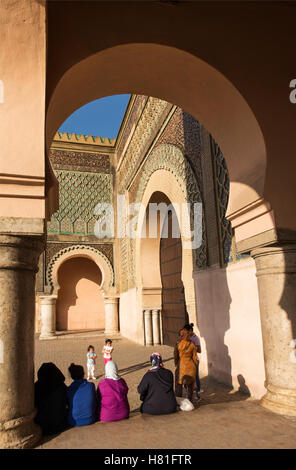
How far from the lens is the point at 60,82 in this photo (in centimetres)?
279

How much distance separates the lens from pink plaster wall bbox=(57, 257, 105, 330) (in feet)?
43.0

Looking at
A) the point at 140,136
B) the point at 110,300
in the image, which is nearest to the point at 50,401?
the point at 140,136

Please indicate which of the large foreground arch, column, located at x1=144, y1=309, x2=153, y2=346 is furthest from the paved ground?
column, located at x1=144, y1=309, x2=153, y2=346

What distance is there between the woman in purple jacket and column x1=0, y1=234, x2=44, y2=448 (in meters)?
0.59

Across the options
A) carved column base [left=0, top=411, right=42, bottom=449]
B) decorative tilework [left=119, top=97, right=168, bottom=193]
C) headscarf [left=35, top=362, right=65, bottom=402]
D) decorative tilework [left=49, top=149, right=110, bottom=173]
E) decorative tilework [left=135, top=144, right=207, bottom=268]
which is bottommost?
carved column base [left=0, top=411, right=42, bottom=449]

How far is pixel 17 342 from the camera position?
235 centimetres

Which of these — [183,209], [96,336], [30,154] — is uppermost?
[183,209]

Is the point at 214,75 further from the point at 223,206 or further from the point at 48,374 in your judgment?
the point at 48,374

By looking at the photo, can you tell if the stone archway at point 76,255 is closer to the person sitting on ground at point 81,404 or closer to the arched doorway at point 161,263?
the arched doorway at point 161,263

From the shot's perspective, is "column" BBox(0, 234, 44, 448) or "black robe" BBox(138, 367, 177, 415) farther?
"black robe" BBox(138, 367, 177, 415)

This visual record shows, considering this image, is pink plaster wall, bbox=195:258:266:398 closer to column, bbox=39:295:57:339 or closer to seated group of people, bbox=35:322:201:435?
seated group of people, bbox=35:322:201:435

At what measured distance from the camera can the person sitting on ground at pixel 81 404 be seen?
2.74m

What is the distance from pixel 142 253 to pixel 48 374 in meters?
6.21
